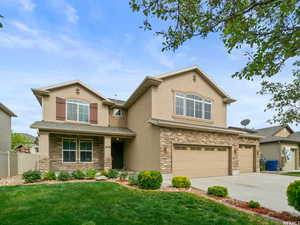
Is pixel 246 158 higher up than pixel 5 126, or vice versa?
pixel 5 126

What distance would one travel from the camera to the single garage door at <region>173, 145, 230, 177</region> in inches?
459

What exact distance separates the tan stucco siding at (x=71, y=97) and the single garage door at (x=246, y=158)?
1141cm

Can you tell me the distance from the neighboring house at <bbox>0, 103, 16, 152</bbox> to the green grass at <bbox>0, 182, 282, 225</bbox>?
1145cm

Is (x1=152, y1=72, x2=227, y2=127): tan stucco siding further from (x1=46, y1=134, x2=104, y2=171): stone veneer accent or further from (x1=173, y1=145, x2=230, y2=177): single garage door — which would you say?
(x1=46, y1=134, x2=104, y2=171): stone veneer accent

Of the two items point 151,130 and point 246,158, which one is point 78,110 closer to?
point 151,130

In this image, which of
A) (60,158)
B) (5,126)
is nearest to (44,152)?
(60,158)

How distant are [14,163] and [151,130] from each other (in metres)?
9.11

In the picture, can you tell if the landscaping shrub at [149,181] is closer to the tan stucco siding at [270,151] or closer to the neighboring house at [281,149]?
the neighboring house at [281,149]

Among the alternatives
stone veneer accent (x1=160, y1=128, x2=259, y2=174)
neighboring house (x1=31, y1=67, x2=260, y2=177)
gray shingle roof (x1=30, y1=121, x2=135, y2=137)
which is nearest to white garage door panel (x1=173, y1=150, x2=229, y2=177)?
neighboring house (x1=31, y1=67, x2=260, y2=177)

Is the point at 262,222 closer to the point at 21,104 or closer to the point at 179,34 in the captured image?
the point at 179,34

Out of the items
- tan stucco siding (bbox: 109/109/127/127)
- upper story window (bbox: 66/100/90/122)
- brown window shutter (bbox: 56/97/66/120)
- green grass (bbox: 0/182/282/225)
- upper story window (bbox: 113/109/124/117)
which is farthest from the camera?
upper story window (bbox: 113/109/124/117)

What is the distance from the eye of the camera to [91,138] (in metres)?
14.6

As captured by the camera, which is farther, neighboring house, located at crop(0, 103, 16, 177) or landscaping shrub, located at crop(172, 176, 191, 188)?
neighboring house, located at crop(0, 103, 16, 177)

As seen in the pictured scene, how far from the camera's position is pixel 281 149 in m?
19.7
